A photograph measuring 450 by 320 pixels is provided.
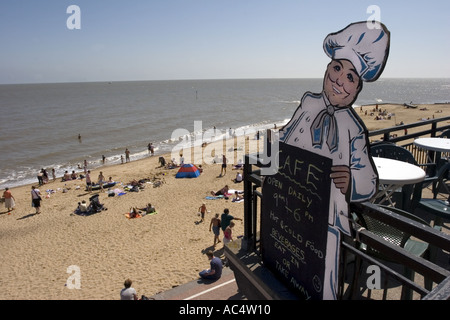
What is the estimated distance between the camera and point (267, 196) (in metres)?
3.97

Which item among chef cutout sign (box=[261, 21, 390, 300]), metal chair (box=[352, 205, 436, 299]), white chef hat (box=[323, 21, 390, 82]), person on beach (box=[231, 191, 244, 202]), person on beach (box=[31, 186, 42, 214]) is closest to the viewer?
white chef hat (box=[323, 21, 390, 82])

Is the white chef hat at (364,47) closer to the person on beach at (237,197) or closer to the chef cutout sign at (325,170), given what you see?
the chef cutout sign at (325,170)

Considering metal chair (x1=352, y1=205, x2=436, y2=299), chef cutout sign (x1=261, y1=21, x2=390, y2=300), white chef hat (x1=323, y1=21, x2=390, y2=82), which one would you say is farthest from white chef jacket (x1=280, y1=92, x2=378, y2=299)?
metal chair (x1=352, y1=205, x2=436, y2=299)

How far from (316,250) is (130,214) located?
50.6 feet

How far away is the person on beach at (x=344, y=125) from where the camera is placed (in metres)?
2.46

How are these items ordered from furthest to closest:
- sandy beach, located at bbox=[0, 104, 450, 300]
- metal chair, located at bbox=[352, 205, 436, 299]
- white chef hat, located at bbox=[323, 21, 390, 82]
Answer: sandy beach, located at bbox=[0, 104, 450, 300] → metal chair, located at bbox=[352, 205, 436, 299] → white chef hat, located at bbox=[323, 21, 390, 82]

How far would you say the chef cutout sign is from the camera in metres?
2.59

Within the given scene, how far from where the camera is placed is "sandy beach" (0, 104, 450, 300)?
11.1 meters

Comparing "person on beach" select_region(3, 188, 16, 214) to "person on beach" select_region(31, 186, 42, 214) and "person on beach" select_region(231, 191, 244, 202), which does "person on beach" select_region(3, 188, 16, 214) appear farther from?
"person on beach" select_region(231, 191, 244, 202)

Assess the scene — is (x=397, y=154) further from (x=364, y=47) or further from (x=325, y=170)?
(x=364, y=47)

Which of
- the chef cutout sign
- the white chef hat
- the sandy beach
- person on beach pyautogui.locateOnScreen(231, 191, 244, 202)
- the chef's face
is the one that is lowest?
the sandy beach

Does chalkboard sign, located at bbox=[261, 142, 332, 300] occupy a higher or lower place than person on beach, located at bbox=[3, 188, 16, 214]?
higher

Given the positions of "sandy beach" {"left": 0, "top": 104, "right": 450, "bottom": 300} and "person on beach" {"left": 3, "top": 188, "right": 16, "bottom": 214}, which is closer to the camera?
"sandy beach" {"left": 0, "top": 104, "right": 450, "bottom": 300}

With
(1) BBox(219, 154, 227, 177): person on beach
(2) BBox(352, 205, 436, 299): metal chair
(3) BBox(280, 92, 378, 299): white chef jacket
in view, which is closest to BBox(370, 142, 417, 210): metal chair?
(2) BBox(352, 205, 436, 299): metal chair
